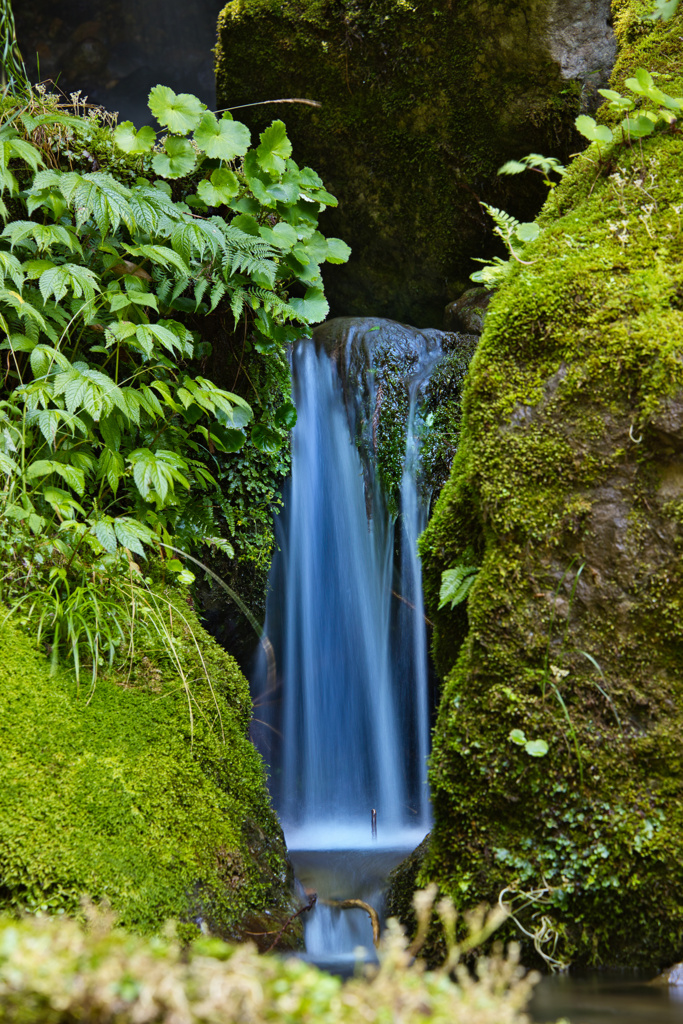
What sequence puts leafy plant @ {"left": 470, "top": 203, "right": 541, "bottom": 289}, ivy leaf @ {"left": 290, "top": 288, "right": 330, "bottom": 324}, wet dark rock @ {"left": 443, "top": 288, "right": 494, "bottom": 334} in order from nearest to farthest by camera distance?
leafy plant @ {"left": 470, "top": 203, "right": 541, "bottom": 289}
ivy leaf @ {"left": 290, "top": 288, "right": 330, "bottom": 324}
wet dark rock @ {"left": 443, "top": 288, "right": 494, "bottom": 334}

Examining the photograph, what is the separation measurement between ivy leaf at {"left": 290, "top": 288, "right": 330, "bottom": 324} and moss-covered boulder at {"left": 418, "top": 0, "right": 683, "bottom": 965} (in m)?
1.94

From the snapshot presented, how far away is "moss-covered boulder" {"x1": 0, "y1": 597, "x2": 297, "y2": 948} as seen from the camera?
2393mm

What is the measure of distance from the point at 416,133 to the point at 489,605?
4.91m

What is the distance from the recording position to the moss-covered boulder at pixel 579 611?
241cm

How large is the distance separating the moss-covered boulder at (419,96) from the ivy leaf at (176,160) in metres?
2.23

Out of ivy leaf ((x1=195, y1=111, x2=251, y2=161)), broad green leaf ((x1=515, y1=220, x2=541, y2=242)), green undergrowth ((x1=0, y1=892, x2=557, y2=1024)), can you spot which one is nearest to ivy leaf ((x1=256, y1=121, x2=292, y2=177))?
ivy leaf ((x1=195, y1=111, x2=251, y2=161))

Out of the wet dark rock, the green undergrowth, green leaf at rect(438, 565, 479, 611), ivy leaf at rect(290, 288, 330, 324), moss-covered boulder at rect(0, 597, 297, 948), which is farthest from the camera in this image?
the wet dark rock

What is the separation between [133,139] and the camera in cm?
418

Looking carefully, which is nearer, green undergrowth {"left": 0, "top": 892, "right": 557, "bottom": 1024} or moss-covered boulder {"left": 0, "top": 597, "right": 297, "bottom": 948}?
green undergrowth {"left": 0, "top": 892, "right": 557, "bottom": 1024}

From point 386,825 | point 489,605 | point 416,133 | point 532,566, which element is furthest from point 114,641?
point 416,133

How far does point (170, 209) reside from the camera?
12.9 ft

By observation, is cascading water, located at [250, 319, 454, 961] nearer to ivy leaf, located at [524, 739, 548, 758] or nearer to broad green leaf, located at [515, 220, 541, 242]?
broad green leaf, located at [515, 220, 541, 242]

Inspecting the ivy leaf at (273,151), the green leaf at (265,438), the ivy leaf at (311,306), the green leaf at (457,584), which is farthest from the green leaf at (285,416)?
the green leaf at (457,584)

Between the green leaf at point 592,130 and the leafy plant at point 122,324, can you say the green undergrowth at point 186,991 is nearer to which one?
the leafy plant at point 122,324
